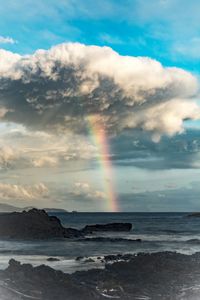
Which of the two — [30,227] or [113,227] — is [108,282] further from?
[113,227]

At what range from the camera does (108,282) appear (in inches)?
1603

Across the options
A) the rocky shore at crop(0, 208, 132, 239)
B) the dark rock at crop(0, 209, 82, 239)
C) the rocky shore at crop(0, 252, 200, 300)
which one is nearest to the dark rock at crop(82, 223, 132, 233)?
the rocky shore at crop(0, 208, 132, 239)

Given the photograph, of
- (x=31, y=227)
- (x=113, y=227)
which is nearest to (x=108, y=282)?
(x=31, y=227)

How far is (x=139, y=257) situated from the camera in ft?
174

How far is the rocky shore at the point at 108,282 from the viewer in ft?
119

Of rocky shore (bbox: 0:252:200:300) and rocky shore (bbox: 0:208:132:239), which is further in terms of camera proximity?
rocky shore (bbox: 0:208:132:239)

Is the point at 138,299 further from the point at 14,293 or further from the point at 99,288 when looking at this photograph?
the point at 14,293

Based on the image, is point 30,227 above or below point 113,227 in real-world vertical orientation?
below

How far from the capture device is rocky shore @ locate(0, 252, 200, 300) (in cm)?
3616

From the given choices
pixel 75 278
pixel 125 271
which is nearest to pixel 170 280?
pixel 125 271

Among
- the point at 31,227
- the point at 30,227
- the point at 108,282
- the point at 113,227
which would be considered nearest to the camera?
the point at 108,282

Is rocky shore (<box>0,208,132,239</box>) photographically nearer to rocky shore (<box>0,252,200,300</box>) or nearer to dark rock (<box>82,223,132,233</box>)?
dark rock (<box>82,223,132,233</box>)

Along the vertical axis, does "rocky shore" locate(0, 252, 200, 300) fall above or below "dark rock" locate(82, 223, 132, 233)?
below

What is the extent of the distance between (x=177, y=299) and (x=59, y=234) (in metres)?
74.6
